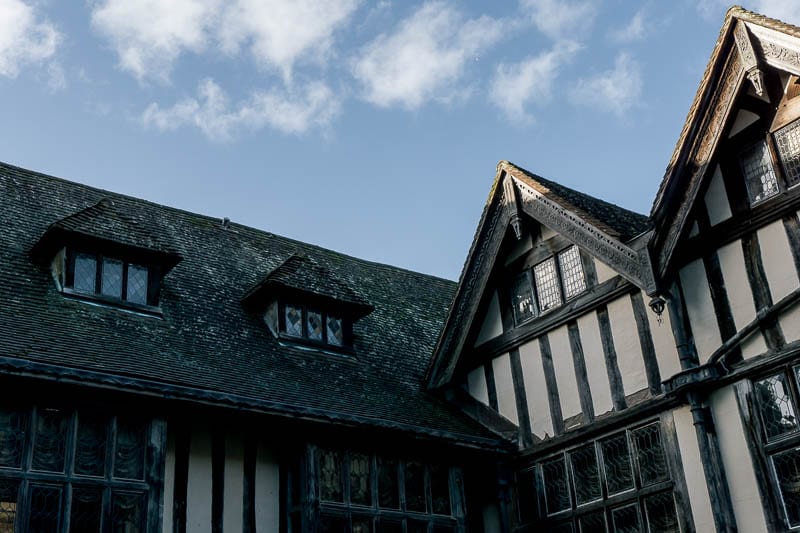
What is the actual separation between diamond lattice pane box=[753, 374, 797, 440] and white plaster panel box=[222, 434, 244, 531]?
7.22 m

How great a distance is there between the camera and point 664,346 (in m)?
14.6

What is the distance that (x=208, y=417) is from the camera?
1377 cm

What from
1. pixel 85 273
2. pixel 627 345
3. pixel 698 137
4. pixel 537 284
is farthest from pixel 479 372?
pixel 85 273

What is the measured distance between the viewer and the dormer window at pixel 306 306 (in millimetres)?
17156

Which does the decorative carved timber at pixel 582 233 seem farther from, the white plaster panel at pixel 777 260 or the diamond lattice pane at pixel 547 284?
the white plaster panel at pixel 777 260

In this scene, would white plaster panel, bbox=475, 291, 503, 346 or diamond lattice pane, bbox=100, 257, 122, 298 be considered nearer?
diamond lattice pane, bbox=100, 257, 122, 298

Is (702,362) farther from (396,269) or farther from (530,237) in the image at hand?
(396,269)

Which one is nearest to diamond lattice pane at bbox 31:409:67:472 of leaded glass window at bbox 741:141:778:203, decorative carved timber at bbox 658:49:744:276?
decorative carved timber at bbox 658:49:744:276

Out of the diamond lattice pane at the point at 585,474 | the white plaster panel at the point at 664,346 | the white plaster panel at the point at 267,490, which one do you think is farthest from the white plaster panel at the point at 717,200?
the white plaster panel at the point at 267,490

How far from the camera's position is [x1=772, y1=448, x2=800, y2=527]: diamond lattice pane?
12156 mm

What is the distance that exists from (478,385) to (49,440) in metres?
8.04

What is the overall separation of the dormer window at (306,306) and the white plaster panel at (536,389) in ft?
10.5

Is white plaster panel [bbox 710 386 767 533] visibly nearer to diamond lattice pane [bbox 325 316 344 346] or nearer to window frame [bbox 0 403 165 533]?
diamond lattice pane [bbox 325 316 344 346]

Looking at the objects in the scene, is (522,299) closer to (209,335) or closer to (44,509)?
(209,335)
